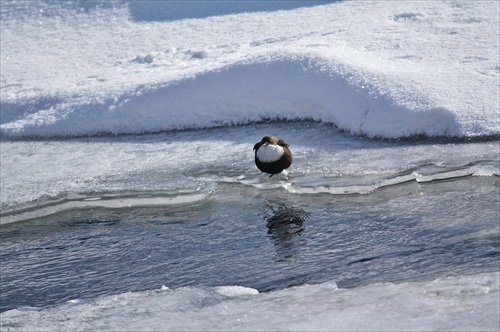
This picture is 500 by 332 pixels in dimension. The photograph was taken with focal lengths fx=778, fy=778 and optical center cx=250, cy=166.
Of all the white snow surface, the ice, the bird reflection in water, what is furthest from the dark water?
the white snow surface

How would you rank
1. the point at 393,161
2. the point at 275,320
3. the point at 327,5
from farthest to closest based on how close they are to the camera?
1. the point at 327,5
2. the point at 393,161
3. the point at 275,320

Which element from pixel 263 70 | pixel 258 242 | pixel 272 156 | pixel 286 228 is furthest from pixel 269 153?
pixel 263 70

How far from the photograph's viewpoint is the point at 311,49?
762cm

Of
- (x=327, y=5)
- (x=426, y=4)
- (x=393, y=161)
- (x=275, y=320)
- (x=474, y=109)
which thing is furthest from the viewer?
(x=327, y=5)

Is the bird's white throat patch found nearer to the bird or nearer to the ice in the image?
the bird

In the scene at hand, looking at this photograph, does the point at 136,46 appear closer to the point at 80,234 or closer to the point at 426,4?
the point at 426,4

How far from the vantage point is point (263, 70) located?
7371mm

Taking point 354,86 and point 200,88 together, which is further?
point 200,88

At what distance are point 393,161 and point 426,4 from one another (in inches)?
145

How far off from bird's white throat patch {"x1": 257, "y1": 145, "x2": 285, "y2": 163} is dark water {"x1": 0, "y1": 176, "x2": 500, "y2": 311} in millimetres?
246

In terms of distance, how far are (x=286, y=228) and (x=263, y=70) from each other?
8.85ft

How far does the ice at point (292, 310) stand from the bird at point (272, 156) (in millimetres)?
1575

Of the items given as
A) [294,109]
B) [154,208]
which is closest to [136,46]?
[294,109]

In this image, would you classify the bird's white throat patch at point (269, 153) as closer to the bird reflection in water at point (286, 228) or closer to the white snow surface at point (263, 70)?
the bird reflection in water at point (286, 228)
